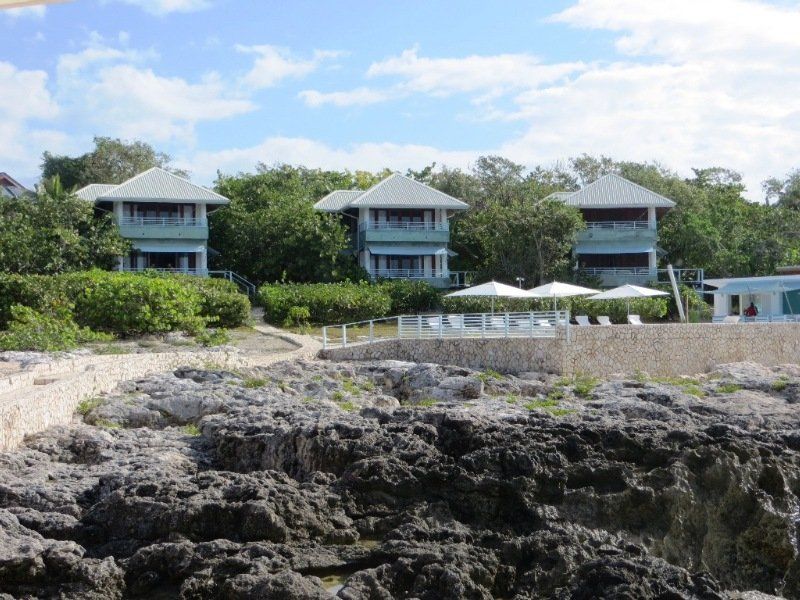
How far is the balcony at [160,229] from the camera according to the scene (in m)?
43.1

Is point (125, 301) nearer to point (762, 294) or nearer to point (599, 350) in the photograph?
point (599, 350)

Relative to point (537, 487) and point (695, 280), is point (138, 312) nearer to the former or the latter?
point (537, 487)

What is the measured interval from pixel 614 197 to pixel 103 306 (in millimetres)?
23781

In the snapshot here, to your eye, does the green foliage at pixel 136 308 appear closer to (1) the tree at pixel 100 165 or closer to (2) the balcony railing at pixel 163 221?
(2) the balcony railing at pixel 163 221

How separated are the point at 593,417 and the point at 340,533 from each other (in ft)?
20.8

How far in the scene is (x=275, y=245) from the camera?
1709 inches

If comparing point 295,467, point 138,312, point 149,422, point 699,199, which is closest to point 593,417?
point 295,467

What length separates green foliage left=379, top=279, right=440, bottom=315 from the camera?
3988 cm

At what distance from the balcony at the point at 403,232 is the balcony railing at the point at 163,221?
6624 mm

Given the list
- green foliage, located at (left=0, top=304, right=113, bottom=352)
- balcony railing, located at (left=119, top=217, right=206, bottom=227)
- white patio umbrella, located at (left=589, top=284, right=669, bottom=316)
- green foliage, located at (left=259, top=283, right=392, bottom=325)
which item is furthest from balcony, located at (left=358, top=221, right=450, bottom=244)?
green foliage, located at (left=0, top=304, right=113, bottom=352)

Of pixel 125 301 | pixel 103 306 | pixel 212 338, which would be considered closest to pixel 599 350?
pixel 212 338

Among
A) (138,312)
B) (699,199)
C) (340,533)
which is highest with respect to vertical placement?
(699,199)

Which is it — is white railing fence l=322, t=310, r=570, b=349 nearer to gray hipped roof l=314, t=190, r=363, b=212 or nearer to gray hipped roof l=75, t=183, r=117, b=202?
gray hipped roof l=314, t=190, r=363, b=212

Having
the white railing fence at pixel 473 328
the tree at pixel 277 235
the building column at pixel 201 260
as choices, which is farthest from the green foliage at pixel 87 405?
the building column at pixel 201 260
